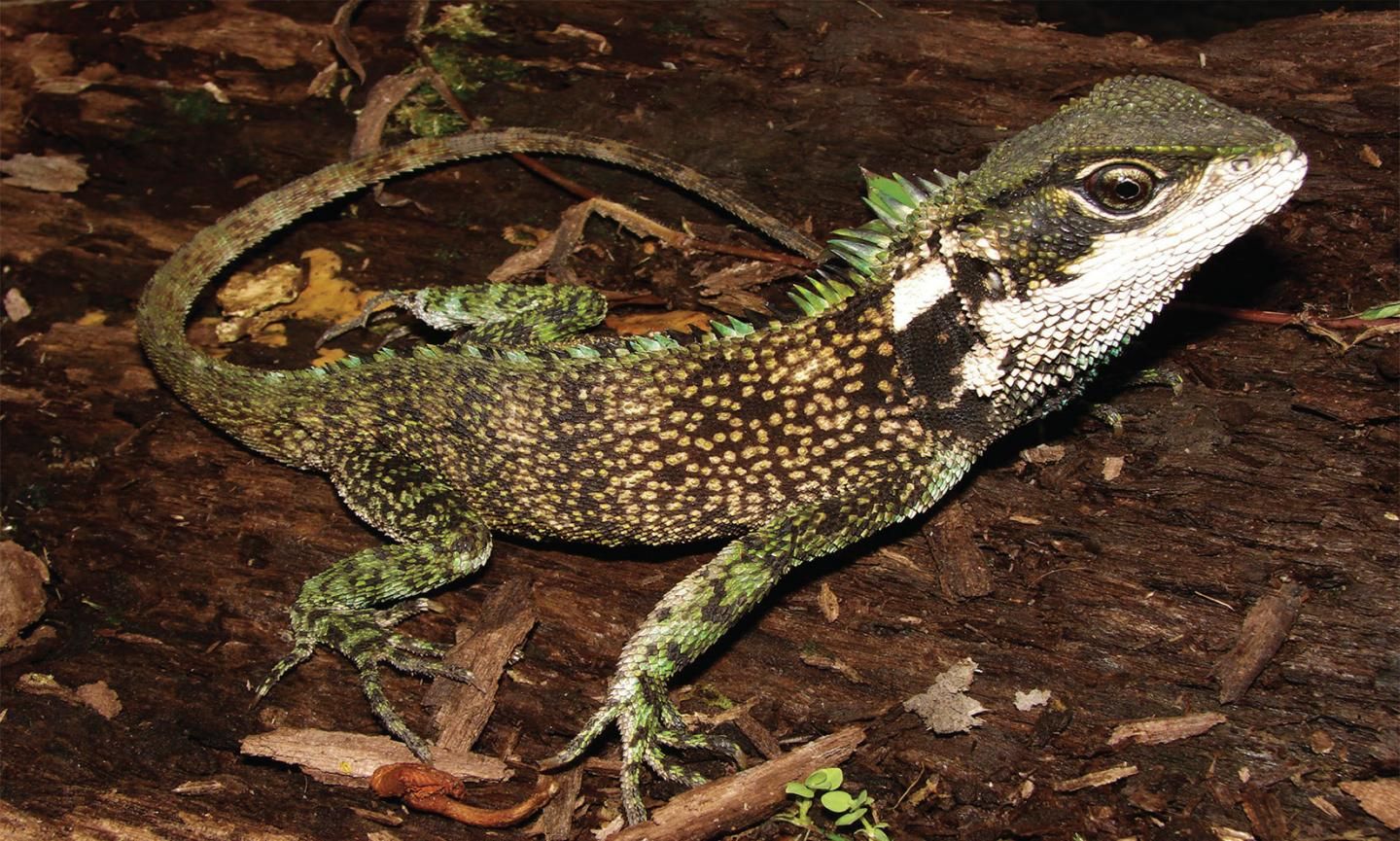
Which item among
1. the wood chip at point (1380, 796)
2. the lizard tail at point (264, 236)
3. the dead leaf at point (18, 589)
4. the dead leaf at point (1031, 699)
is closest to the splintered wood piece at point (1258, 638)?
the wood chip at point (1380, 796)

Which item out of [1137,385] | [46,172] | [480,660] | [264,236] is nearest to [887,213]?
[1137,385]

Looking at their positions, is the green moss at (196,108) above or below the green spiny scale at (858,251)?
below

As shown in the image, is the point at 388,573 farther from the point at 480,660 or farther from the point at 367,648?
the point at 480,660

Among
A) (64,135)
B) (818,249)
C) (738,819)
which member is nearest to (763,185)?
(818,249)

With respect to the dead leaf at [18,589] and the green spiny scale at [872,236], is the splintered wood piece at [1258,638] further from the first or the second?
the dead leaf at [18,589]

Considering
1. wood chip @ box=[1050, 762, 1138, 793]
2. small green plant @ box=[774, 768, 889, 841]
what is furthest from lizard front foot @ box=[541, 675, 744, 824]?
wood chip @ box=[1050, 762, 1138, 793]

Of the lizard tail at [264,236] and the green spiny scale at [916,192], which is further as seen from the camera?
the lizard tail at [264,236]
